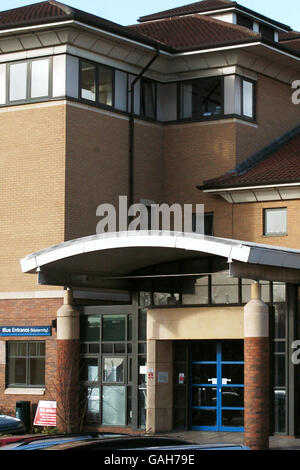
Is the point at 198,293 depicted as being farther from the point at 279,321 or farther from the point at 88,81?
the point at 88,81

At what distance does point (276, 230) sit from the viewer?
103 ft

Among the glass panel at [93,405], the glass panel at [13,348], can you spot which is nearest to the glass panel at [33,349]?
the glass panel at [13,348]

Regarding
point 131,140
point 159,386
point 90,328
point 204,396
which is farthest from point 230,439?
point 131,140

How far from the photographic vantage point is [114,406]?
93.9 feet

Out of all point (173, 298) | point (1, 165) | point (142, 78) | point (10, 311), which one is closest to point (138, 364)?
point (173, 298)

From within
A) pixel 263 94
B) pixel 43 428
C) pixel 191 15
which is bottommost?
pixel 43 428

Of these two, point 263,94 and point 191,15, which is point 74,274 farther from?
point 191,15

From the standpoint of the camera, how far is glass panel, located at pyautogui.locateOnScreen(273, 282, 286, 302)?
26433mm

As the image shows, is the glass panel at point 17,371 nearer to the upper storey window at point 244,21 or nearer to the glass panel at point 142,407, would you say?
the glass panel at point 142,407

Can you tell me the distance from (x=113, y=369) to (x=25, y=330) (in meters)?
3.38

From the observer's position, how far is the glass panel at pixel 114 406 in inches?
1120

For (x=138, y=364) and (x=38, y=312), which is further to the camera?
(x=38, y=312)

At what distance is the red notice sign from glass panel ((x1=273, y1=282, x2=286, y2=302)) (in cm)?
731

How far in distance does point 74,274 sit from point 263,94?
39.6 ft
